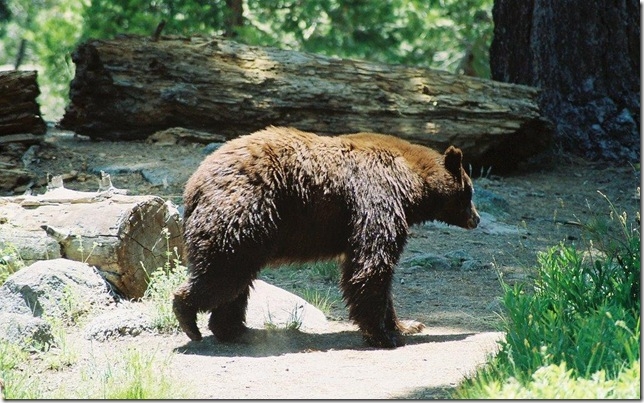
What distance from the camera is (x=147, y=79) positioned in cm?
1200

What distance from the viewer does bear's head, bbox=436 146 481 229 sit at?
294 inches

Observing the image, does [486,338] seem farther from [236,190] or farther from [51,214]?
[51,214]

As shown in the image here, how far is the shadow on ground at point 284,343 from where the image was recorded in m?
6.66

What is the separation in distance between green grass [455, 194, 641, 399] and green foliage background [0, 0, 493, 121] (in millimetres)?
13735

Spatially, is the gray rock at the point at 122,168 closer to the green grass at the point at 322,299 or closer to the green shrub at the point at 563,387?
the green grass at the point at 322,299

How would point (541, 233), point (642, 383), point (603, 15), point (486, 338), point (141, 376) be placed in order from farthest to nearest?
point (603, 15)
point (541, 233)
point (486, 338)
point (141, 376)
point (642, 383)

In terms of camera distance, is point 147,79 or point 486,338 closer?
point 486,338

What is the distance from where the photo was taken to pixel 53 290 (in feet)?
22.8

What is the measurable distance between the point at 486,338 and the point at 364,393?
1.60 m

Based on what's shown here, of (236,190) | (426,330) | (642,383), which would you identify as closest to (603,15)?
(426,330)

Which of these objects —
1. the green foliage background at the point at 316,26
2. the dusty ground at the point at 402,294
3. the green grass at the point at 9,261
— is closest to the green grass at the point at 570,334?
the dusty ground at the point at 402,294

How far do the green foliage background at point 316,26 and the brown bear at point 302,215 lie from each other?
1246cm

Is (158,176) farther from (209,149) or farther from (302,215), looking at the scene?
(302,215)

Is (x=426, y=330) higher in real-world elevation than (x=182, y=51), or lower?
lower
